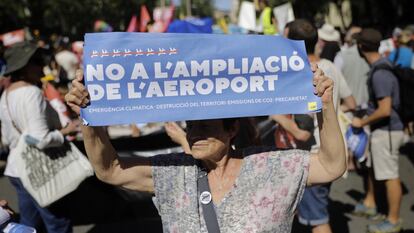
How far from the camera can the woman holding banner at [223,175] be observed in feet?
6.66

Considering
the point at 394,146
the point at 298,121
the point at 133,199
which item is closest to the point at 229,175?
the point at 298,121

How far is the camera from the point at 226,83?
1.97 metres

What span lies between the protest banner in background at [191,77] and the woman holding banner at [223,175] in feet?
0.34

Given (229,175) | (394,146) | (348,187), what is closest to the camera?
(229,175)

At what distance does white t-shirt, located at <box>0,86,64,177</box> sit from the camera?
11.2 feet

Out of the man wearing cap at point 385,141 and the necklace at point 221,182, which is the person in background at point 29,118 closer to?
the necklace at point 221,182

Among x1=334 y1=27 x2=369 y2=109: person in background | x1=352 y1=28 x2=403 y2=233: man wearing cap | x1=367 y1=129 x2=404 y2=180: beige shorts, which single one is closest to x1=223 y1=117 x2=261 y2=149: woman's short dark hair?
x1=352 y1=28 x2=403 y2=233: man wearing cap

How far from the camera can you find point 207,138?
2137 mm

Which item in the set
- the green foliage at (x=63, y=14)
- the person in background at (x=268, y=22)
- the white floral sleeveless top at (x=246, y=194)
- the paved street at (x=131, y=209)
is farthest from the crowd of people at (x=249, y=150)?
the green foliage at (x=63, y=14)

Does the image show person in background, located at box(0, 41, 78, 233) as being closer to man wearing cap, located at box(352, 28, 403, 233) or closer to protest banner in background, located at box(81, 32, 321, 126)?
protest banner in background, located at box(81, 32, 321, 126)

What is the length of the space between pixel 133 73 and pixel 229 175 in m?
0.60

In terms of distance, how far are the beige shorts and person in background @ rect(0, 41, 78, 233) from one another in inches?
103

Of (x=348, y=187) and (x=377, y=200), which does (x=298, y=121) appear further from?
(x=348, y=187)

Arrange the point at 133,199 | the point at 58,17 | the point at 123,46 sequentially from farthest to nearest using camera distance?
the point at 58,17 → the point at 133,199 → the point at 123,46
